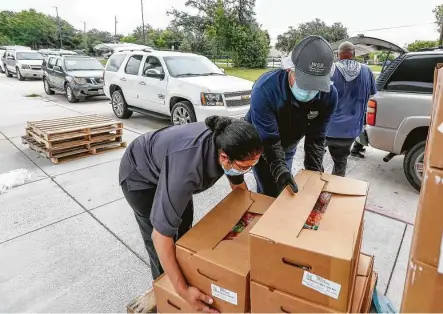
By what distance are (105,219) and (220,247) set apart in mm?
2182

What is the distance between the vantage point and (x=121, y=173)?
1745mm

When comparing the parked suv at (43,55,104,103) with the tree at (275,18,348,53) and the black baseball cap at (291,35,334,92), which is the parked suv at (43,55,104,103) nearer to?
the black baseball cap at (291,35,334,92)

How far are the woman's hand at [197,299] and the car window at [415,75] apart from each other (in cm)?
338

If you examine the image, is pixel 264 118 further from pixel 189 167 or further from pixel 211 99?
pixel 211 99

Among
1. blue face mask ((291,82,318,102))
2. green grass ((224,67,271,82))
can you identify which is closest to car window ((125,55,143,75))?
blue face mask ((291,82,318,102))

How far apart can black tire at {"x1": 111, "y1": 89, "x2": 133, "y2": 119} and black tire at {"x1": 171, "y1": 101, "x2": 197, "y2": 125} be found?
6.54 feet

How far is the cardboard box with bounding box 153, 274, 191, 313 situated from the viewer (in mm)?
1372

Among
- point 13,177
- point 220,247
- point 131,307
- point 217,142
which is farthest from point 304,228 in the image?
point 13,177

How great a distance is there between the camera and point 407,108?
3404mm

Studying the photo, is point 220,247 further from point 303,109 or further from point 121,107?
point 121,107

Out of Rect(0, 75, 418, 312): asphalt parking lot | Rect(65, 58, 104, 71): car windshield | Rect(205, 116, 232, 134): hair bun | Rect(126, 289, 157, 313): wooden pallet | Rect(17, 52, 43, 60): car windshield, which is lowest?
Rect(0, 75, 418, 312): asphalt parking lot

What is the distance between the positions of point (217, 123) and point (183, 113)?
4.65m

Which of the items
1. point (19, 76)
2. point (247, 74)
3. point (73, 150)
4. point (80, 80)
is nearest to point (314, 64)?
point (73, 150)

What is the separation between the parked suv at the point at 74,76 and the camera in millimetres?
9758
